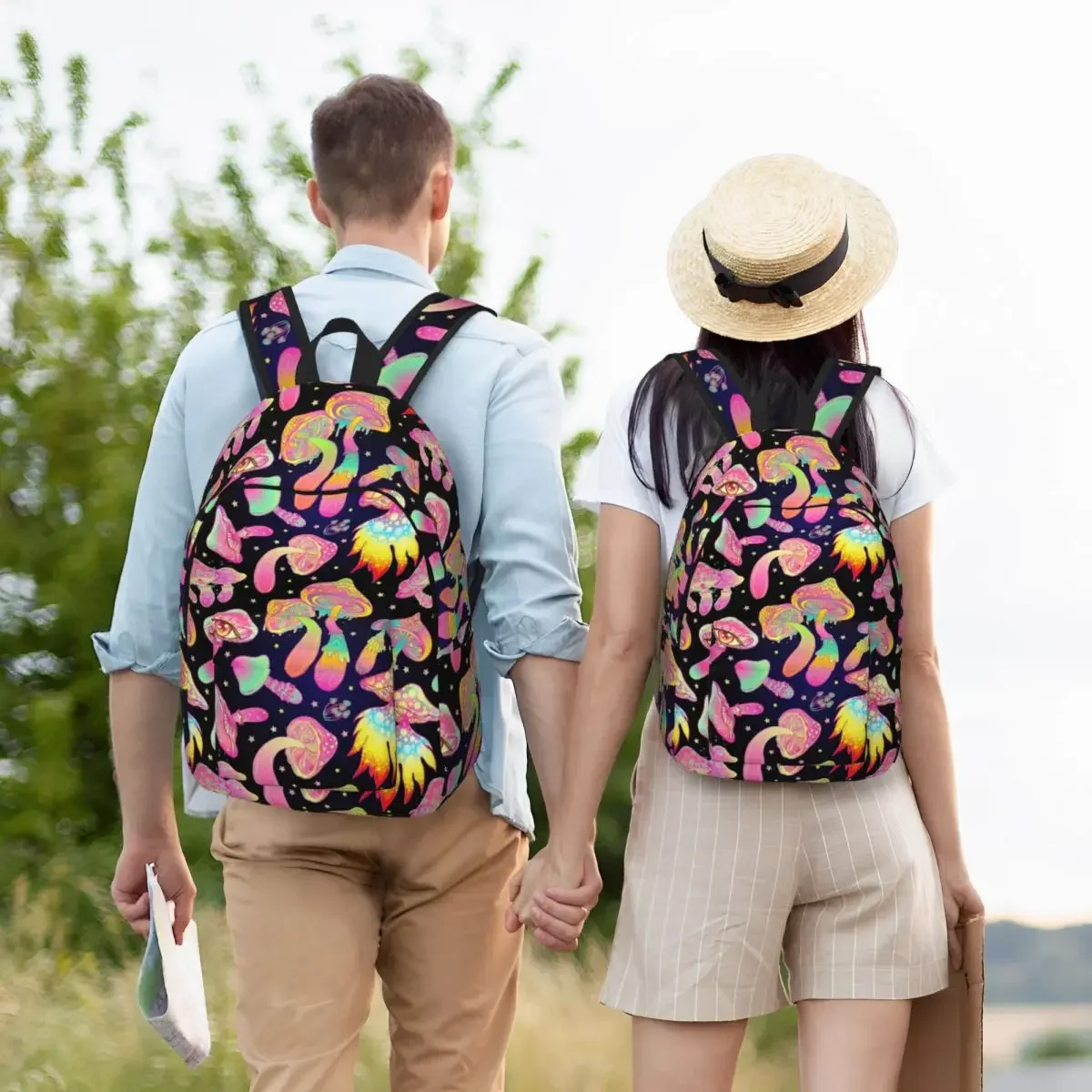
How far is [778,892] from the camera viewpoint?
1950 mm

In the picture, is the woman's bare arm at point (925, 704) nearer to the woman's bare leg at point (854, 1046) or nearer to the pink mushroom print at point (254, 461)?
the woman's bare leg at point (854, 1046)

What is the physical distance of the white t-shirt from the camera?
1995 millimetres

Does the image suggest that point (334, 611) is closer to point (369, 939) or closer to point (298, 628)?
point (298, 628)

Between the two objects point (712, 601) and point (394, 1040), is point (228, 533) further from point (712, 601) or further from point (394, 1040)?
point (394, 1040)

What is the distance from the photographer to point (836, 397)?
1986 millimetres

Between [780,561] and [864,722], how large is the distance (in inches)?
9.3

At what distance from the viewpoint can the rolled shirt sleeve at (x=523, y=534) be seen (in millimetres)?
2055

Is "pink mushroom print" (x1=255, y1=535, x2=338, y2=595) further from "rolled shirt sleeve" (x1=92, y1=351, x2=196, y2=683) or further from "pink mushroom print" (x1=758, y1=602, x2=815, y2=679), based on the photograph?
"pink mushroom print" (x1=758, y1=602, x2=815, y2=679)

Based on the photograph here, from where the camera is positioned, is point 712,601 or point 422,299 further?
point 422,299

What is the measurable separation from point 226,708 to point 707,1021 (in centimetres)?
75

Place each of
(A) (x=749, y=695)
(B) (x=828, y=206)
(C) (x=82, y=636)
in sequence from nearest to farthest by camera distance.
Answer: (A) (x=749, y=695) → (B) (x=828, y=206) → (C) (x=82, y=636)

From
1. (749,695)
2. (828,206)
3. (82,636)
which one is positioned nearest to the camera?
(749,695)

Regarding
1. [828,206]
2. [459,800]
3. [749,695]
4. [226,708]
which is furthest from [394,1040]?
[828,206]

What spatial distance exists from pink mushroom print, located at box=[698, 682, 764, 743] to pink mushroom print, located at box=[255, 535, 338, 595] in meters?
0.52
